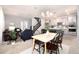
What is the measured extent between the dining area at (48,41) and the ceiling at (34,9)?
1.25 ft

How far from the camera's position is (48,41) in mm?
2432

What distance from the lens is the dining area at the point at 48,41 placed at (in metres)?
2.44

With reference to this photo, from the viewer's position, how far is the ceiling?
2408 mm

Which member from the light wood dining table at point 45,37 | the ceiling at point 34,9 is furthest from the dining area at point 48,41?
the ceiling at point 34,9

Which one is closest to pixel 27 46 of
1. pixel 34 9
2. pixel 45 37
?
pixel 45 37

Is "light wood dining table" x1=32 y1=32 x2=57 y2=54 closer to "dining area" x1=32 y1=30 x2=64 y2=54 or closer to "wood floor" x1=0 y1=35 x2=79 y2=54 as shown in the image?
"dining area" x1=32 y1=30 x2=64 y2=54

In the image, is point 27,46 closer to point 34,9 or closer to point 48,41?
point 48,41

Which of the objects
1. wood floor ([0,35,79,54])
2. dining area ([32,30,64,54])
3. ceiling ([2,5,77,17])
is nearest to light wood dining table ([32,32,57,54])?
dining area ([32,30,64,54])

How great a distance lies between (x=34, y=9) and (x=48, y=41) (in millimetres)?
640

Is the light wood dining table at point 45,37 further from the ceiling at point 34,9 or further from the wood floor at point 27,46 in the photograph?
the ceiling at point 34,9

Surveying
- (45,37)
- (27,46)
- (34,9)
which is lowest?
(27,46)

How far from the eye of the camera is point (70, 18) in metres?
2.43
